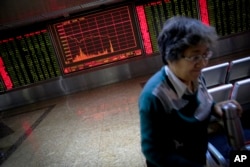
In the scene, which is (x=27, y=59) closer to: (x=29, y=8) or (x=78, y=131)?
(x=29, y=8)

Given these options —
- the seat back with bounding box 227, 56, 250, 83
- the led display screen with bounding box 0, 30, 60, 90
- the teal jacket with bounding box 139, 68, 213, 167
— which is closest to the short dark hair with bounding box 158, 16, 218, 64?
the teal jacket with bounding box 139, 68, 213, 167

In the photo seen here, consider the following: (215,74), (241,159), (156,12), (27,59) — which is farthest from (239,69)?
(27,59)

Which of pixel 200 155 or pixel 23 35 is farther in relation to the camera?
pixel 23 35

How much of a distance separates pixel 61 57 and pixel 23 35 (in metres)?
1.30

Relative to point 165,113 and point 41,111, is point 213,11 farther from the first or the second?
point 165,113

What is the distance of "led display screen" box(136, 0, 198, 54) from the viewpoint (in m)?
6.98

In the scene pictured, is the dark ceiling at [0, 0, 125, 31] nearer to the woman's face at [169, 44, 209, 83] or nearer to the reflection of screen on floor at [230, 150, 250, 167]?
the woman's face at [169, 44, 209, 83]

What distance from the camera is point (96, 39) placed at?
7.13 metres

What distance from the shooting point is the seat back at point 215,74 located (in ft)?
11.6

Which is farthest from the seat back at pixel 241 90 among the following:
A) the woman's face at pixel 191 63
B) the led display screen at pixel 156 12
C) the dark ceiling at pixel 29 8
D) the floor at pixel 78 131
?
the led display screen at pixel 156 12

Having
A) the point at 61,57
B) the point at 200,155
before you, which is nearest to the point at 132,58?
the point at 61,57

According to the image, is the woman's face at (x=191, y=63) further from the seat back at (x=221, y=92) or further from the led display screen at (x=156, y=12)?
the led display screen at (x=156, y=12)

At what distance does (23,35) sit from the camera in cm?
Answer: 700

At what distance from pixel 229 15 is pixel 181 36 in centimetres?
703
